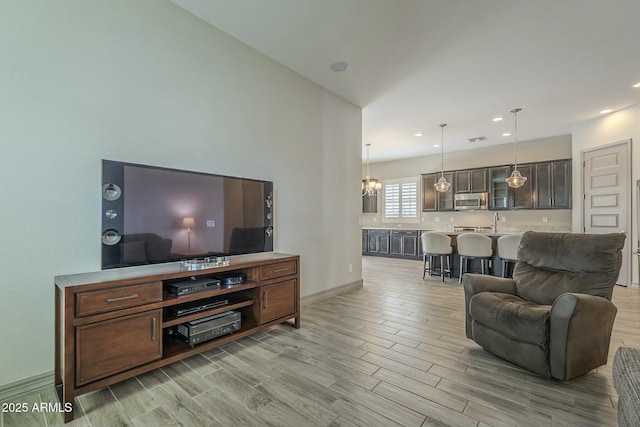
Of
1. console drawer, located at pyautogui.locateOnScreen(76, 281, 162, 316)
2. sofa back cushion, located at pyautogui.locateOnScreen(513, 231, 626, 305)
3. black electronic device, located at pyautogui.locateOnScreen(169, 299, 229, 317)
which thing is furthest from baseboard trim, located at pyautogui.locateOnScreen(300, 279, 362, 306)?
sofa back cushion, located at pyautogui.locateOnScreen(513, 231, 626, 305)

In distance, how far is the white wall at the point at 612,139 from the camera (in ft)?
15.4

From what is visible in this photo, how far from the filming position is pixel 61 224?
6.44ft

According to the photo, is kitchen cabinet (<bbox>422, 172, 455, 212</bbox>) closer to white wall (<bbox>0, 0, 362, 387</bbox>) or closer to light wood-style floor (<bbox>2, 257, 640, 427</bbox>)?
light wood-style floor (<bbox>2, 257, 640, 427</bbox>)

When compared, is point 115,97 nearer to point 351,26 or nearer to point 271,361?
point 351,26

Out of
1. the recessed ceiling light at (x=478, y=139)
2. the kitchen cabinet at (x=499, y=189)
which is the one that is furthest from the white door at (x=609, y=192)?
the recessed ceiling light at (x=478, y=139)

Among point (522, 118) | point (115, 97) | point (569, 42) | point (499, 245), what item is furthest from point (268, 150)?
point (522, 118)

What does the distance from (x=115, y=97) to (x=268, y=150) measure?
1514 mm

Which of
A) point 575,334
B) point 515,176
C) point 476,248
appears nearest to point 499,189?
point 515,176

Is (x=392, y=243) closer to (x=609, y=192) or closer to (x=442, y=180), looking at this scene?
(x=442, y=180)

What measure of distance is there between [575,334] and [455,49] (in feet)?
9.53

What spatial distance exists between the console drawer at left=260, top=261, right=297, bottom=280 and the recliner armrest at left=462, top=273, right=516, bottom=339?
5.40 ft

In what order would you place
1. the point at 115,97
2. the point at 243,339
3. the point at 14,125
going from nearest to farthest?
the point at 14,125
the point at 115,97
the point at 243,339

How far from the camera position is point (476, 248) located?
16.1ft

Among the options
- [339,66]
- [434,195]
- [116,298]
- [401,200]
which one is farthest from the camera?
[401,200]
